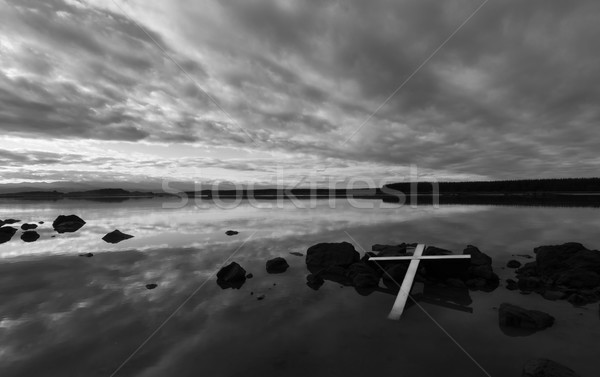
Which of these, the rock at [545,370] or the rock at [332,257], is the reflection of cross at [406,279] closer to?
the rock at [332,257]

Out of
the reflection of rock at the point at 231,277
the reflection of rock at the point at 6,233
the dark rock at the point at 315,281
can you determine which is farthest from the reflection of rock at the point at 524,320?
the reflection of rock at the point at 6,233

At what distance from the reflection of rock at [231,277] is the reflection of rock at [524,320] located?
9.12 meters

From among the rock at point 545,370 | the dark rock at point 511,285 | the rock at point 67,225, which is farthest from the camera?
the rock at point 67,225

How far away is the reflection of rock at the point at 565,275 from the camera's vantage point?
1029 centimetres

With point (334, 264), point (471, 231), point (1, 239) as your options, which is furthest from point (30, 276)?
point (471, 231)

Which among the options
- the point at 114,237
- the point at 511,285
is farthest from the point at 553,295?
the point at 114,237

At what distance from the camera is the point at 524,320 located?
802 centimetres

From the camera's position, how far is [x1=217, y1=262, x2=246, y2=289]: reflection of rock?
12.2 meters

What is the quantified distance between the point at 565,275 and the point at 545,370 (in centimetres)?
830

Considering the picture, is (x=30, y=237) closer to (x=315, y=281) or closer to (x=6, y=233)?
(x=6, y=233)

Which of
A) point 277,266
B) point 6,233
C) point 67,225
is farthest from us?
point 67,225

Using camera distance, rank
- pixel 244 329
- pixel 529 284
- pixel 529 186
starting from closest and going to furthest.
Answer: pixel 244 329, pixel 529 284, pixel 529 186

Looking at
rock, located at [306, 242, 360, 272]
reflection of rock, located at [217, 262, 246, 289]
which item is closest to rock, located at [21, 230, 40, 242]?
reflection of rock, located at [217, 262, 246, 289]

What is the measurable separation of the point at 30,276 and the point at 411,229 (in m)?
27.7
